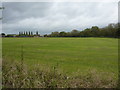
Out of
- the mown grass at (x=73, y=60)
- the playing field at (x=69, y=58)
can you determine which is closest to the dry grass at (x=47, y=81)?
the mown grass at (x=73, y=60)

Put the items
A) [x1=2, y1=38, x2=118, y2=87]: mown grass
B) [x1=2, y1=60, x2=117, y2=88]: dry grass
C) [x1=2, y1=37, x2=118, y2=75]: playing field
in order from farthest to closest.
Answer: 1. [x1=2, y1=37, x2=118, y2=75]: playing field
2. [x1=2, y1=38, x2=118, y2=87]: mown grass
3. [x1=2, y1=60, x2=117, y2=88]: dry grass

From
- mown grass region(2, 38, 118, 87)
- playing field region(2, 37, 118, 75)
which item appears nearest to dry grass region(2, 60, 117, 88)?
mown grass region(2, 38, 118, 87)

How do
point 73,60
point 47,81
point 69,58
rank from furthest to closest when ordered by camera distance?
point 69,58, point 73,60, point 47,81

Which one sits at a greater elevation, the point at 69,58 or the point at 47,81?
the point at 47,81

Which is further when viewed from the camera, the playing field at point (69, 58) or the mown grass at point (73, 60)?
the playing field at point (69, 58)

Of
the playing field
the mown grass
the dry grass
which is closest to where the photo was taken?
the dry grass

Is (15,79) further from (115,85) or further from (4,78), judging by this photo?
(115,85)

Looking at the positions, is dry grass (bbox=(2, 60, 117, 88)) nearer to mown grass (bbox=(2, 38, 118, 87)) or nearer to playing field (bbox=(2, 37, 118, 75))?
mown grass (bbox=(2, 38, 118, 87))

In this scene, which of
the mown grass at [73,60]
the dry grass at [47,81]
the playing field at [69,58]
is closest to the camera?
the dry grass at [47,81]

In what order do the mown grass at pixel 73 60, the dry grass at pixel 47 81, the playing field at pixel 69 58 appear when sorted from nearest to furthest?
the dry grass at pixel 47 81, the mown grass at pixel 73 60, the playing field at pixel 69 58

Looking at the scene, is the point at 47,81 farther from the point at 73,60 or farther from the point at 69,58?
the point at 69,58

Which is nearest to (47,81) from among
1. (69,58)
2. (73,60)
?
(73,60)

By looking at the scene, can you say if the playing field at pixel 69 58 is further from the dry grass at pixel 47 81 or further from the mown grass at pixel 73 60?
the dry grass at pixel 47 81

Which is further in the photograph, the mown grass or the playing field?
the playing field
